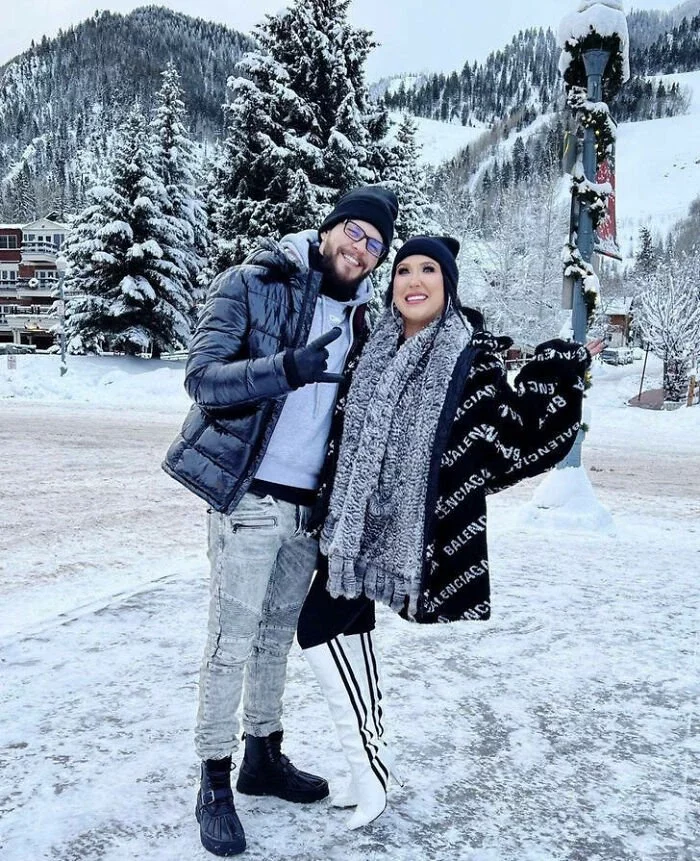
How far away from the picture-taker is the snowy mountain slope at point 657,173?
114875 mm

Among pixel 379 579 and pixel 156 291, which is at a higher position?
pixel 156 291

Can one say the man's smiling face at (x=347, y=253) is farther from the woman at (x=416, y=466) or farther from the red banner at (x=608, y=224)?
the red banner at (x=608, y=224)

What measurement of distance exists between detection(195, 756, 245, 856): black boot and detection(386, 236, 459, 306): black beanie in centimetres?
171

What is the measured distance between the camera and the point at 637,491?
938cm

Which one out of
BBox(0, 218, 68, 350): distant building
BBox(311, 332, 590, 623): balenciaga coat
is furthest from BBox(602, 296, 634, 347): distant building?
BBox(311, 332, 590, 623): balenciaga coat

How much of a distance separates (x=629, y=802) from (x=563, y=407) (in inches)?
57.2

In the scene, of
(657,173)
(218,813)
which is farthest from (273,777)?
(657,173)

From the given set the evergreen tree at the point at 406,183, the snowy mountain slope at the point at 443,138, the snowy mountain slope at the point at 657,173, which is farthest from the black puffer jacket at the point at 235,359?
the snowy mountain slope at the point at 443,138

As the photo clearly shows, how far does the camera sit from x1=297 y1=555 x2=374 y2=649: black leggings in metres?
2.43

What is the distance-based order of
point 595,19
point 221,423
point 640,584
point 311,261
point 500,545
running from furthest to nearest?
point 595,19
point 500,545
point 640,584
point 311,261
point 221,423

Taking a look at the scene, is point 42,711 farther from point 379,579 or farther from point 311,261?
point 311,261

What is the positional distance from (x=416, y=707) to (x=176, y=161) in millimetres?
27528

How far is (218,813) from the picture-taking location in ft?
7.57

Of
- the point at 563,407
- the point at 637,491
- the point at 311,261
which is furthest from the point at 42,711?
the point at 637,491
